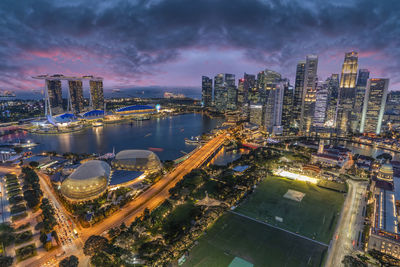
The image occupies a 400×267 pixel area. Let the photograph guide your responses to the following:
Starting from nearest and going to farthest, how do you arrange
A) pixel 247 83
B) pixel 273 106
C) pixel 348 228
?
pixel 348 228, pixel 273 106, pixel 247 83

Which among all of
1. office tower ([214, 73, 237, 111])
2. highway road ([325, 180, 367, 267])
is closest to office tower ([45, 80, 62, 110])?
office tower ([214, 73, 237, 111])

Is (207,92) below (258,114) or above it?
above

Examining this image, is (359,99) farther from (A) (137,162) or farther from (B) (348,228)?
(A) (137,162)

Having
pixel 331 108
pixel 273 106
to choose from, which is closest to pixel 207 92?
pixel 273 106

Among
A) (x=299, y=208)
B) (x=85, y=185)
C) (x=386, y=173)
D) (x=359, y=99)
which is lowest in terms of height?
(x=299, y=208)

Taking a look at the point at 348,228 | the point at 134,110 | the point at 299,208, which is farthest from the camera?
the point at 134,110

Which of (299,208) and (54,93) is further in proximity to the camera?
(54,93)

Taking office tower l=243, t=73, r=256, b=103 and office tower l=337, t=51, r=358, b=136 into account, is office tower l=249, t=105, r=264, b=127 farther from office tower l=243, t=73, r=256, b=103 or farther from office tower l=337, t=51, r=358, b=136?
office tower l=243, t=73, r=256, b=103
